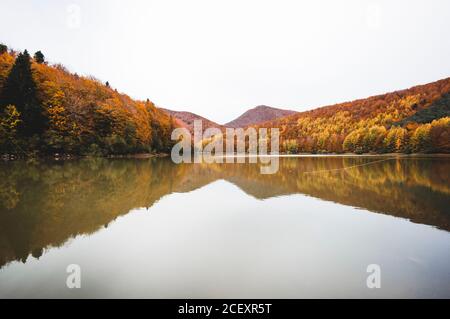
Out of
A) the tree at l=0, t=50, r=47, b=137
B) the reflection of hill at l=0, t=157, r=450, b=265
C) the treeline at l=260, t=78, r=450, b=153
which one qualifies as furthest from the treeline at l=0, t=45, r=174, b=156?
the treeline at l=260, t=78, r=450, b=153

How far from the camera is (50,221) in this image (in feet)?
28.9

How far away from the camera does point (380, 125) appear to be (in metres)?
112

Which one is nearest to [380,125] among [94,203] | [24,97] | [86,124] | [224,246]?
[86,124]

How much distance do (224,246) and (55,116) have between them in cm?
4722

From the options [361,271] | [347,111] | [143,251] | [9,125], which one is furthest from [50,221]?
[347,111]

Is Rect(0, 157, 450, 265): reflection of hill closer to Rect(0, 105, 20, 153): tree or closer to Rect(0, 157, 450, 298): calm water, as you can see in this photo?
Rect(0, 157, 450, 298): calm water

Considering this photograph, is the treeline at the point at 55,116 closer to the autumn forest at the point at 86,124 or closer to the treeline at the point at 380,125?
the autumn forest at the point at 86,124

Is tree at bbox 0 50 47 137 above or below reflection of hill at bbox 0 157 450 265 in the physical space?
above

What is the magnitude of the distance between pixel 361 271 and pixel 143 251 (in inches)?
176

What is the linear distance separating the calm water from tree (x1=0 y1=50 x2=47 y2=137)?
1291 inches

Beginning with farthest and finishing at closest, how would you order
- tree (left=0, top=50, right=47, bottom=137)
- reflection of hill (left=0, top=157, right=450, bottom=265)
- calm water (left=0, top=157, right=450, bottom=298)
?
Answer: 1. tree (left=0, top=50, right=47, bottom=137)
2. reflection of hill (left=0, top=157, right=450, bottom=265)
3. calm water (left=0, top=157, right=450, bottom=298)

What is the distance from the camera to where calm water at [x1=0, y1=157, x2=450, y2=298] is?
4.83 m

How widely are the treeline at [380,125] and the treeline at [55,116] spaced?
2602 inches
